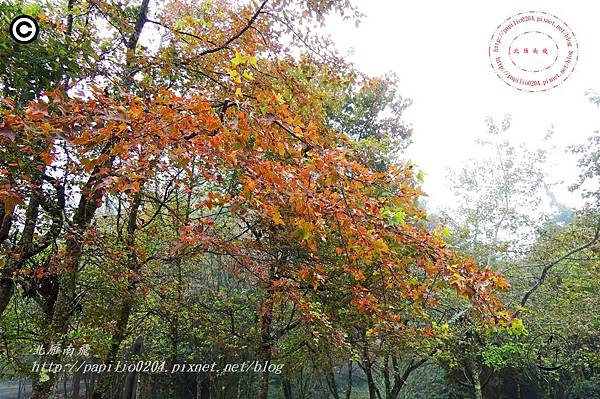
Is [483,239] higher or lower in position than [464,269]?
higher

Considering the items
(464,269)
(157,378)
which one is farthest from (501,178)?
(157,378)

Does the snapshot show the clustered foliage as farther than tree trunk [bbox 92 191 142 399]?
No

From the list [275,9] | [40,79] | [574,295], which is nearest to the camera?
[40,79]

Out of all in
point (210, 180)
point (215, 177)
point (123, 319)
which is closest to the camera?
point (215, 177)

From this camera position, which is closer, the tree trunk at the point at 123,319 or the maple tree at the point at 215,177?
the maple tree at the point at 215,177

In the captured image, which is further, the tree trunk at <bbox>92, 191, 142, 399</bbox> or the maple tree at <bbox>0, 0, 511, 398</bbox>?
the tree trunk at <bbox>92, 191, 142, 399</bbox>

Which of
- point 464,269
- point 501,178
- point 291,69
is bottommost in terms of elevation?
point 464,269

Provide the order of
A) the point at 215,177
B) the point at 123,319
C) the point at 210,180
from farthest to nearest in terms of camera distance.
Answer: the point at 123,319 → the point at 210,180 → the point at 215,177

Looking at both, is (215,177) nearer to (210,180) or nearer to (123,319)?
(210,180)

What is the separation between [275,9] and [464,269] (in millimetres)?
3254

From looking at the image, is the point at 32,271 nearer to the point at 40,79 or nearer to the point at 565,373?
the point at 40,79

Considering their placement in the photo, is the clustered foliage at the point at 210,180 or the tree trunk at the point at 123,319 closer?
the clustered foliage at the point at 210,180

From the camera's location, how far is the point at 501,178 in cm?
1351

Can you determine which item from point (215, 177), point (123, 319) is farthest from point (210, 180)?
point (123, 319)
